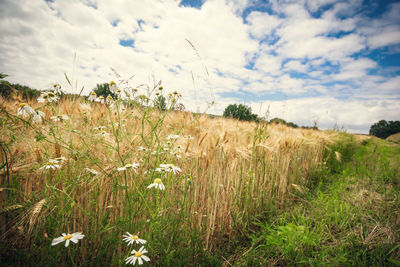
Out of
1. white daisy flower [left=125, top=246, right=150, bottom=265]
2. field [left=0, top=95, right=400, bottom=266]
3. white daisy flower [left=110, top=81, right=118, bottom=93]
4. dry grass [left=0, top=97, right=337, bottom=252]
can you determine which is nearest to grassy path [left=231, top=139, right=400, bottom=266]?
field [left=0, top=95, right=400, bottom=266]

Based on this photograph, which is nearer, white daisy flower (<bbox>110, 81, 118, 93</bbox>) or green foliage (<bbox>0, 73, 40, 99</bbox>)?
green foliage (<bbox>0, 73, 40, 99</bbox>)

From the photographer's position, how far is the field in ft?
3.31

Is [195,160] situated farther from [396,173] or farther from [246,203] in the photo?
[396,173]

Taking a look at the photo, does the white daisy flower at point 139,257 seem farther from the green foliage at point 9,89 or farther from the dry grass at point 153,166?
the green foliage at point 9,89

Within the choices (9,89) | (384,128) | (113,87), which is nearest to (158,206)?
(113,87)

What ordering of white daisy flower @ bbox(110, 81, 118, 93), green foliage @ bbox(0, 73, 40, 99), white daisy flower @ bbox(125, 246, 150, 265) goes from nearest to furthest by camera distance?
white daisy flower @ bbox(125, 246, 150, 265), green foliage @ bbox(0, 73, 40, 99), white daisy flower @ bbox(110, 81, 118, 93)

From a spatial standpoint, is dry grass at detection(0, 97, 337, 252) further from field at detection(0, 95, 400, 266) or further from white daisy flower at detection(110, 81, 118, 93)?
white daisy flower at detection(110, 81, 118, 93)

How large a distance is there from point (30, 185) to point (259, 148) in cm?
203

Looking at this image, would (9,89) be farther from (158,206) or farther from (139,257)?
(139,257)

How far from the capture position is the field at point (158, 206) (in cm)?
101

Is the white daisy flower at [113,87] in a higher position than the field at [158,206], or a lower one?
higher

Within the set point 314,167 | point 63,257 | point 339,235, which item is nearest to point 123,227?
point 63,257

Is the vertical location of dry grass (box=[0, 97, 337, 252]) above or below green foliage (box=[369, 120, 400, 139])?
below

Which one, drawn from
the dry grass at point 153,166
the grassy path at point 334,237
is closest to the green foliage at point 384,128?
the grassy path at point 334,237
